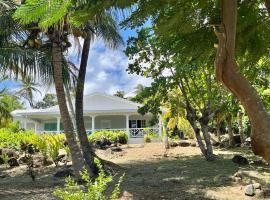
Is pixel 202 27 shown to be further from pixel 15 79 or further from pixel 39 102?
pixel 39 102

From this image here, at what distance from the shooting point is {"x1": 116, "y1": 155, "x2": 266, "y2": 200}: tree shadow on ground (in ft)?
37.6

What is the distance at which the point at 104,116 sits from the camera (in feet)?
137

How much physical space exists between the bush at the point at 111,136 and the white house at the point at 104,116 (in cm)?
130

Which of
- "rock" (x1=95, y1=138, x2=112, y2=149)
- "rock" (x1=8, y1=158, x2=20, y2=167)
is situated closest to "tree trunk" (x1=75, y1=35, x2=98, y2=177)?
"rock" (x1=8, y1=158, x2=20, y2=167)

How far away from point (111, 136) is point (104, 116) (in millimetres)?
9307

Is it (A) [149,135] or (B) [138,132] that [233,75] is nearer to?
(A) [149,135]

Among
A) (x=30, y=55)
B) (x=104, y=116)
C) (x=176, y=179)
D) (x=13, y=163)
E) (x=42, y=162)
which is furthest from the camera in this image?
(x=104, y=116)

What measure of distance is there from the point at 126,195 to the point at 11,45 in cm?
599

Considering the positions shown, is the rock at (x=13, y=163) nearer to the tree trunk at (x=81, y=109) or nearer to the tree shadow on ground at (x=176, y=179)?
the tree shadow on ground at (x=176, y=179)

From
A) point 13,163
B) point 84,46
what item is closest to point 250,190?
point 84,46

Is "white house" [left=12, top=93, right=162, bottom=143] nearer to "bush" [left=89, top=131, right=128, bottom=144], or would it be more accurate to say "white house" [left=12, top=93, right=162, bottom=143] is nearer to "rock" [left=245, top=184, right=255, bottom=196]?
"bush" [left=89, top=131, right=128, bottom=144]

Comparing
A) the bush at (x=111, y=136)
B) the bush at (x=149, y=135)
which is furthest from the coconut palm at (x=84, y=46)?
the bush at (x=149, y=135)

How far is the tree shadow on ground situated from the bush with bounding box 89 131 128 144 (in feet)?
41.5

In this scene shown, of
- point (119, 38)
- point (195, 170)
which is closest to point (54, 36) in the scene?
point (119, 38)
